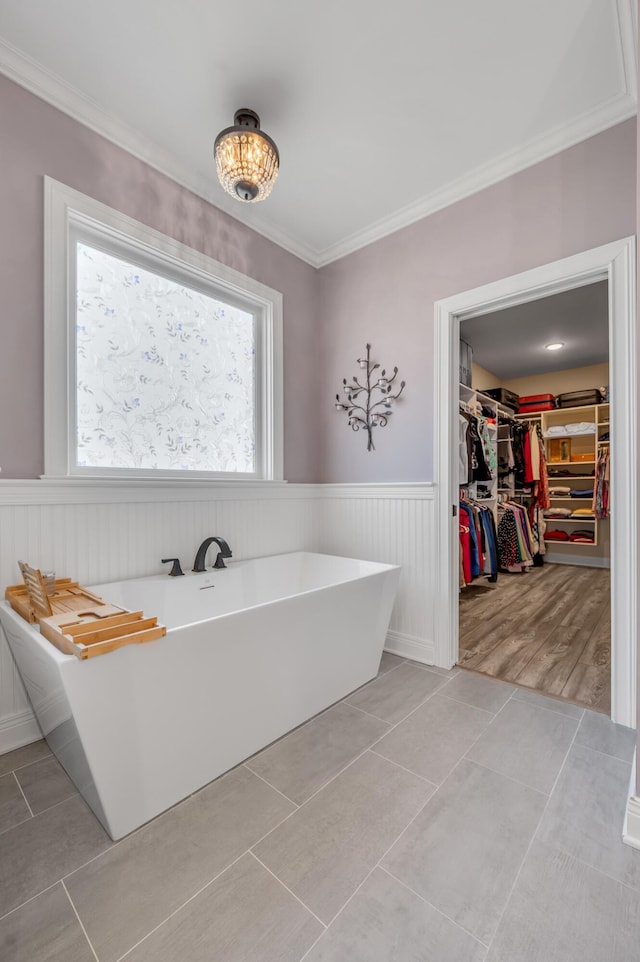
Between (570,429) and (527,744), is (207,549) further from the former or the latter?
(570,429)

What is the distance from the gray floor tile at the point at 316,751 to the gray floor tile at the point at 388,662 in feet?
1.56

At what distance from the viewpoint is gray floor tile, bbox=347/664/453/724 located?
1.90 meters

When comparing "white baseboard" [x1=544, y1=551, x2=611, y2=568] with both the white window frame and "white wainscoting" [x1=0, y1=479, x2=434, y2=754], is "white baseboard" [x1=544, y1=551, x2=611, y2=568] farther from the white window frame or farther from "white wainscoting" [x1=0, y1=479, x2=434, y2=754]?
the white window frame

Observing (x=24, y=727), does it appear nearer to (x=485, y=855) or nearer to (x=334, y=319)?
(x=485, y=855)

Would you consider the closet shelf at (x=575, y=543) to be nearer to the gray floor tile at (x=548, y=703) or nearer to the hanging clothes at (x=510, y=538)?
the hanging clothes at (x=510, y=538)

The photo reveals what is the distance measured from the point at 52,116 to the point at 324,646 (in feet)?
8.32

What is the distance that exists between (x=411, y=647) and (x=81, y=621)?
1.85 metres

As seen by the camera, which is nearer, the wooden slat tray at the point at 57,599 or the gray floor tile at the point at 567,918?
the gray floor tile at the point at 567,918

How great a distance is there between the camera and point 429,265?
8.09ft

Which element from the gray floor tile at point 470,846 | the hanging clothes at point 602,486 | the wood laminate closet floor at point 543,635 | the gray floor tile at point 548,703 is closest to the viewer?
the gray floor tile at point 470,846

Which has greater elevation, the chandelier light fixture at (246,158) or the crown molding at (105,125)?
the crown molding at (105,125)

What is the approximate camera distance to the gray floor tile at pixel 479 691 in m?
1.96

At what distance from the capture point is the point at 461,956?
919 millimetres

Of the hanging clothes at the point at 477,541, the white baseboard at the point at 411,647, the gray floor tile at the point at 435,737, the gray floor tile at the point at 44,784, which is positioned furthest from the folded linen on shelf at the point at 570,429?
the gray floor tile at the point at 44,784
